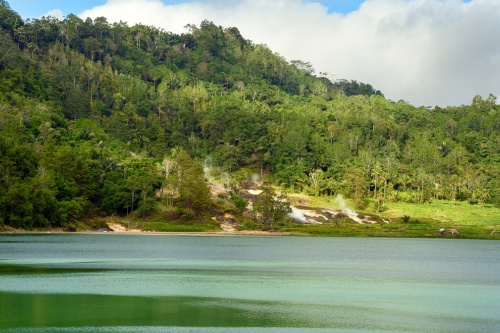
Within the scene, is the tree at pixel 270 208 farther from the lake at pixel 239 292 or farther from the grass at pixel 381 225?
the lake at pixel 239 292

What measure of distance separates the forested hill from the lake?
37571 millimetres

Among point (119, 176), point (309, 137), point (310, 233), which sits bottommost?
point (310, 233)

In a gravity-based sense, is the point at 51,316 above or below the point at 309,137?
below

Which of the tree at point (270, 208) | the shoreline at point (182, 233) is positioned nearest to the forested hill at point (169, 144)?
the shoreline at point (182, 233)

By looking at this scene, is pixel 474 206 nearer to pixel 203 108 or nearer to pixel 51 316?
pixel 203 108

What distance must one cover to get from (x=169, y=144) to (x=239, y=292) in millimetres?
124071

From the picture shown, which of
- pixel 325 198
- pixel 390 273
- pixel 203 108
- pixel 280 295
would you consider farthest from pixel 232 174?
pixel 280 295

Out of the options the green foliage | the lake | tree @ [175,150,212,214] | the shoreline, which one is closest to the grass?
the shoreline

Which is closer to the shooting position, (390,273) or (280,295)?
(280,295)

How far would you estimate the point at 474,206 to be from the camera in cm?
12788

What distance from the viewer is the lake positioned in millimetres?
27766

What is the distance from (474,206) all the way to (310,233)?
4401 cm

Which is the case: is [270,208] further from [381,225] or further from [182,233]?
[381,225]

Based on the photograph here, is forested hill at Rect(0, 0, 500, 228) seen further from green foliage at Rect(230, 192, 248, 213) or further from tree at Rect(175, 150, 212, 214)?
green foliage at Rect(230, 192, 248, 213)
